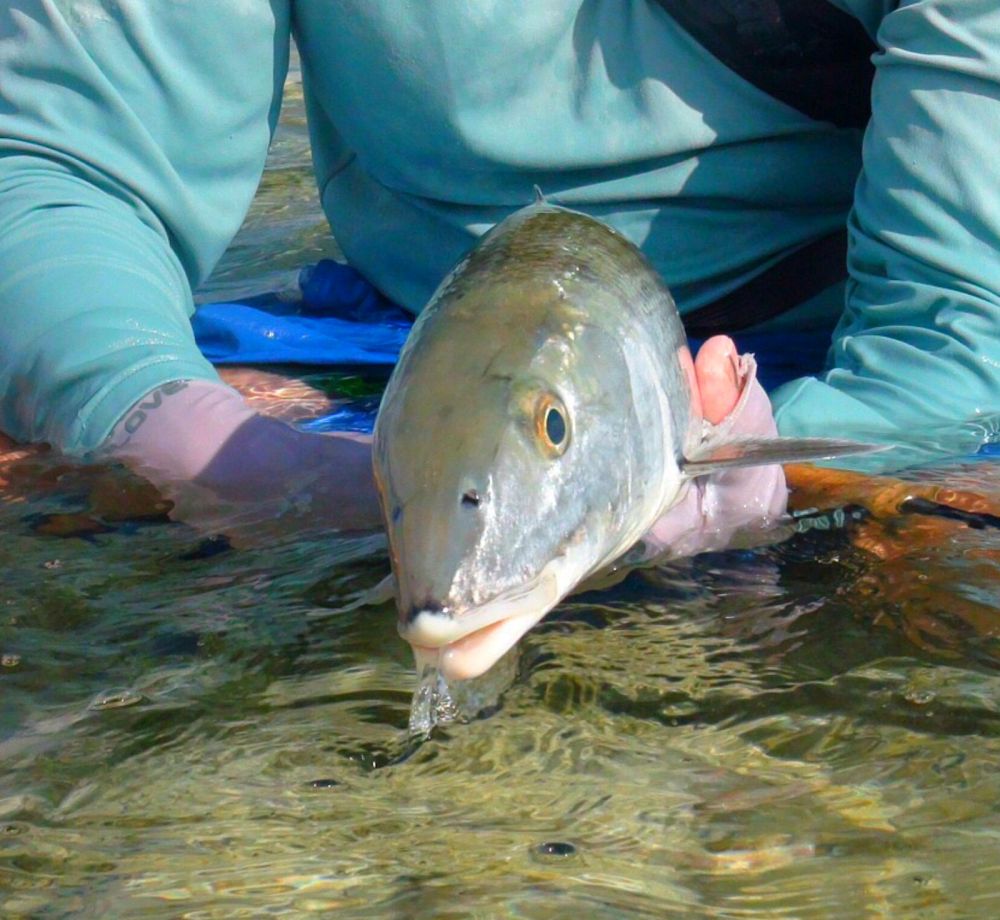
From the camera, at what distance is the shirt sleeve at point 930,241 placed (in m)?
2.45

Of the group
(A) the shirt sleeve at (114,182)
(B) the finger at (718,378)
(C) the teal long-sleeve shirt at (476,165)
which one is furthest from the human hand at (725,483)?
(A) the shirt sleeve at (114,182)

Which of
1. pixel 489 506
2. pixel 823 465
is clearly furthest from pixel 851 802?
pixel 823 465

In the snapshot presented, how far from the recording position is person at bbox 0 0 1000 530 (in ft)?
7.95

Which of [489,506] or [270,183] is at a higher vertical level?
[489,506]

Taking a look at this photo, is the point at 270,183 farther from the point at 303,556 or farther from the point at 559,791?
the point at 559,791

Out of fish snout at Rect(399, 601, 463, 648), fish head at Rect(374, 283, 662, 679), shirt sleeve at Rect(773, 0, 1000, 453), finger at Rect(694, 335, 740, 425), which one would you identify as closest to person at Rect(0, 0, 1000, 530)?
shirt sleeve at Rect(773, 0, 1000, 453)

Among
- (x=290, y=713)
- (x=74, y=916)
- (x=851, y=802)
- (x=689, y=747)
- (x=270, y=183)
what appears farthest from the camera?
(x=270, y=183)

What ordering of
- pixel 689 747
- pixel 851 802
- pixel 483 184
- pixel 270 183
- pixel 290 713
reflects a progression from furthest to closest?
1. pixel 270 183
2. pixel 483 184
3. pixel 290 713
4. pixel 689 747
5. pixel 851 802

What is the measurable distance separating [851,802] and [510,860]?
33 cm

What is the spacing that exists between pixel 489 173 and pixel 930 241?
0.77 m

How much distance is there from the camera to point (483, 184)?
2.89 meters

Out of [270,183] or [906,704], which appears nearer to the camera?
[906,704]

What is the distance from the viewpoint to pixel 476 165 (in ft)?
9.33

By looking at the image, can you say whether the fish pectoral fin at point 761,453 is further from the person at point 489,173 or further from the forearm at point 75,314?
the forearm at point 75,314
